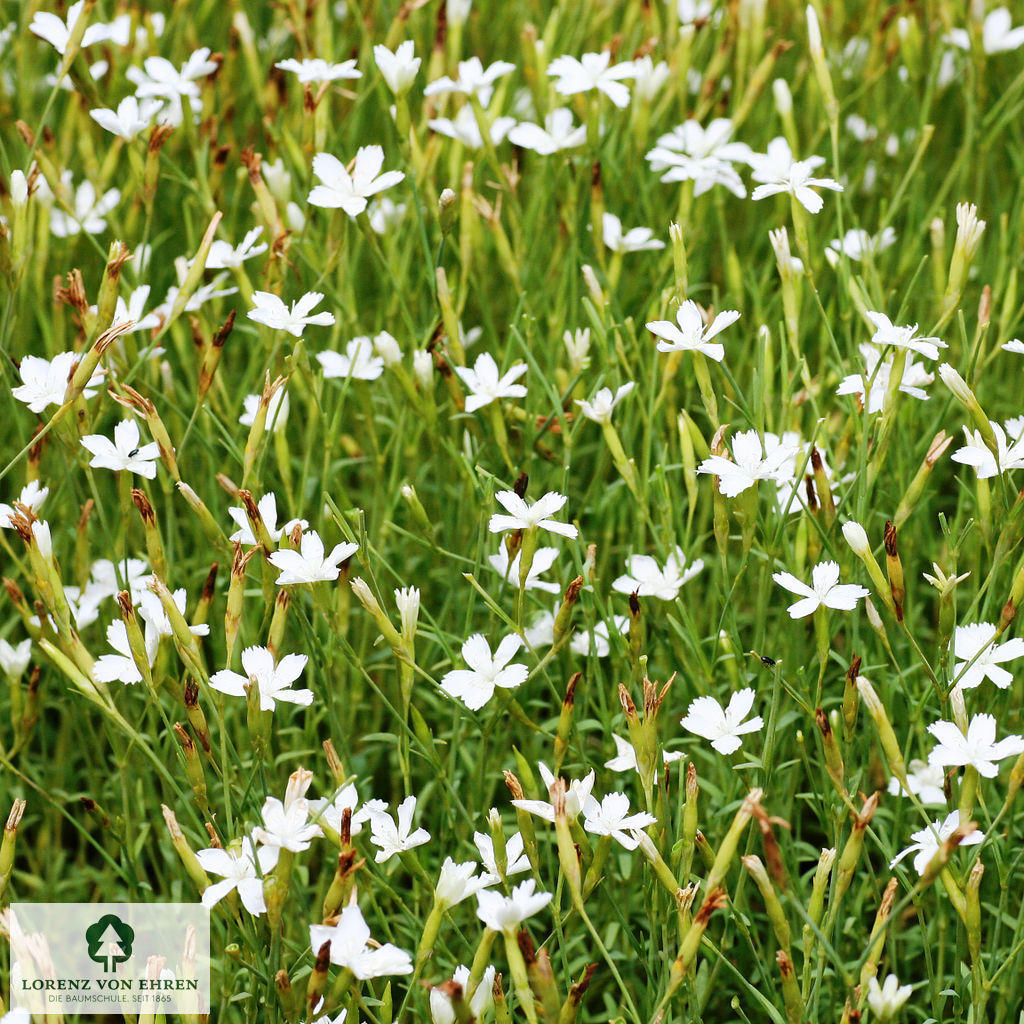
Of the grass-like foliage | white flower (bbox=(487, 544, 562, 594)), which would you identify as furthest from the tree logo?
white flower (bbox=(487, 544, 562, 594))

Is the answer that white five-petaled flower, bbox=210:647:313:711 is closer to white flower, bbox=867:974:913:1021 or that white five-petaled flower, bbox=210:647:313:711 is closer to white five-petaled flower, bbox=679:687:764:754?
white five-petaled flower, bbox=679:687:764:754

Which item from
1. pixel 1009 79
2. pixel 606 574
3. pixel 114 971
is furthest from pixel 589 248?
pixel 114 971

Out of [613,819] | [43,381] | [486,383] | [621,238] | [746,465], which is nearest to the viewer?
[613,819]

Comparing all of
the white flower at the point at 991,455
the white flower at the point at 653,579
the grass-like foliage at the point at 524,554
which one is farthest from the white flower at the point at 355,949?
the white flower at the point at 991,455

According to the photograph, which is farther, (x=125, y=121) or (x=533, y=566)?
(x=125, y=121)

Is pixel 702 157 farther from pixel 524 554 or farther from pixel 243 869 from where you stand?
pixel 243 869

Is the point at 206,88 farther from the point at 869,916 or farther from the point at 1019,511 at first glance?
the point at 869,916

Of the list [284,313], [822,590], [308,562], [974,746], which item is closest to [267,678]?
[308,562]
